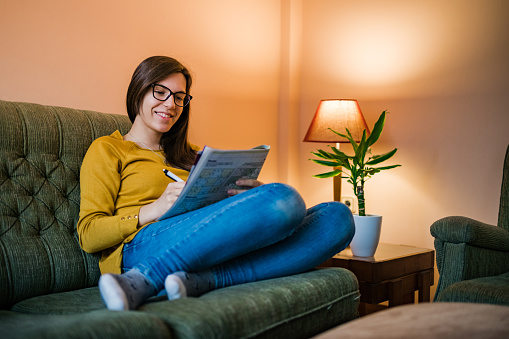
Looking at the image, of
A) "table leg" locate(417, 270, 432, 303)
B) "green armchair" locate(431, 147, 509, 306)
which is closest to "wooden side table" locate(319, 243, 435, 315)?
"table leg" locate(417, 270, 432, 303)

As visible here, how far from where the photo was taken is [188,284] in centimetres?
122

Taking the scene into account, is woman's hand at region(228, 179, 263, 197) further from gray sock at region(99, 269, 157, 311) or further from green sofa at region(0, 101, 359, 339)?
gray sock at region(99, 269, 157, 311)

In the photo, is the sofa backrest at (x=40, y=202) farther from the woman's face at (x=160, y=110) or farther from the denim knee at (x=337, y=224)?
the denim knee at (x=337, y=224)

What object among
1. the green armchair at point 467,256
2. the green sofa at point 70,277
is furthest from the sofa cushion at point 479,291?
the green sofa at point 70,277

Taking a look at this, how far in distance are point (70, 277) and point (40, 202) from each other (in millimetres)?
228

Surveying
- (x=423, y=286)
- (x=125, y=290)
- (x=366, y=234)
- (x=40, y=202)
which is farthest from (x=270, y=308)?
(x=423, y=286)

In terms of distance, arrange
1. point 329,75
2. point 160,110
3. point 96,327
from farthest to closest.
Result: point 329,75
point 160,110
point 96,327

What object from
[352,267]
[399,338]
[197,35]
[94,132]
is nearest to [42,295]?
[94,132]

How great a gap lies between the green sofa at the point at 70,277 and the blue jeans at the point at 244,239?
0.18ft

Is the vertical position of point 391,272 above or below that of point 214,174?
below

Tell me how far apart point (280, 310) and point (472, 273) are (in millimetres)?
913

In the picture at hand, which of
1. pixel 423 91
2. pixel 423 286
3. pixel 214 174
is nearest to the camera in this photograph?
pixel 214 174

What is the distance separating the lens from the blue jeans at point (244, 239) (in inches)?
49.1

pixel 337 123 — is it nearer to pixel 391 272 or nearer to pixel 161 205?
pixel 391 272
